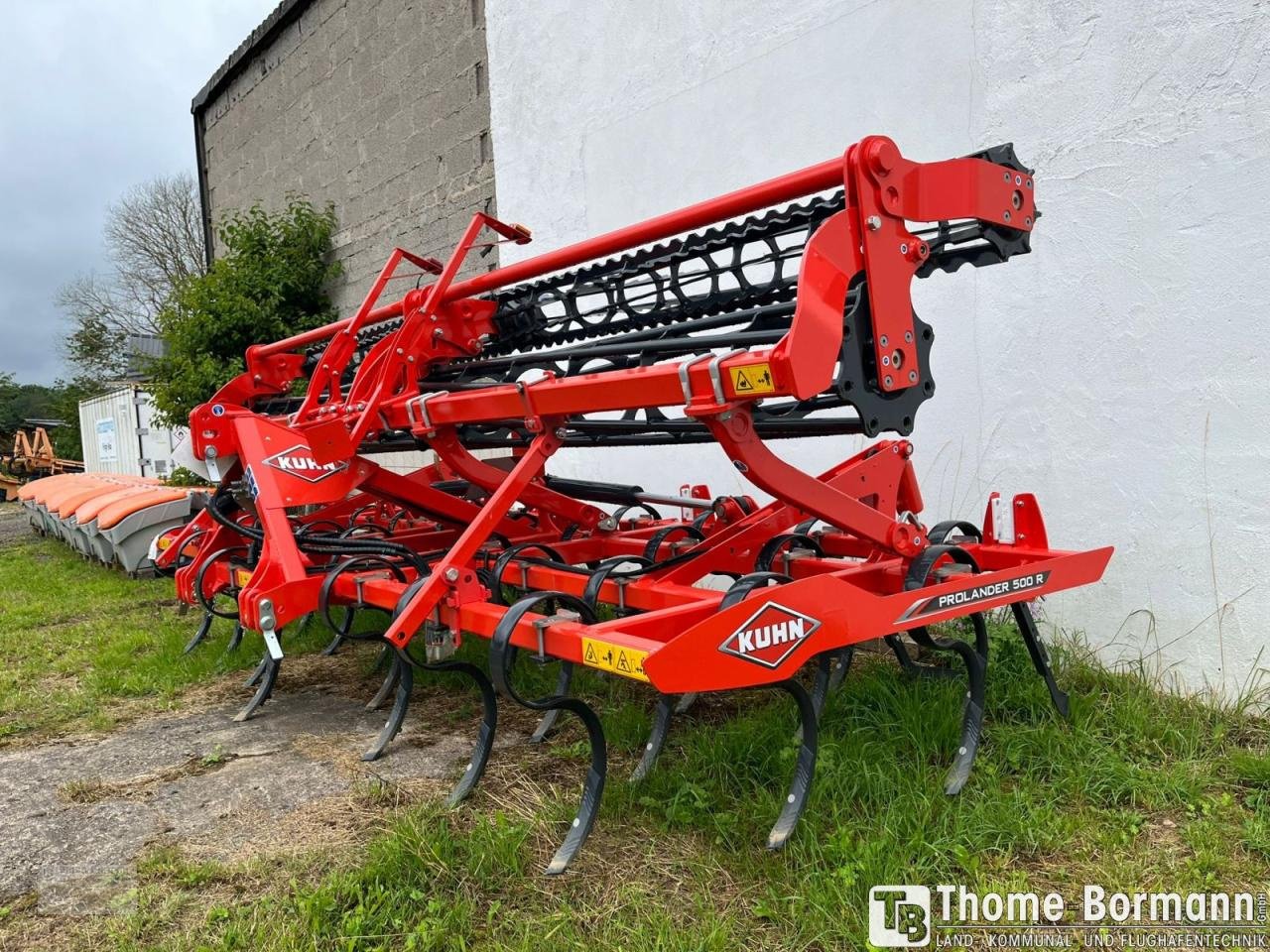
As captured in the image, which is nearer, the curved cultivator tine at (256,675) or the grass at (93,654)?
the grass at (93,654)

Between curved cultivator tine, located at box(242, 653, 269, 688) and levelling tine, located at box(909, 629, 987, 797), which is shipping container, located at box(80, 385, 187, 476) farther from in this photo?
levelling tine, located at box(909, 629, 987, 797)

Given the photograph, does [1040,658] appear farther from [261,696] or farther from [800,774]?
[261,696]

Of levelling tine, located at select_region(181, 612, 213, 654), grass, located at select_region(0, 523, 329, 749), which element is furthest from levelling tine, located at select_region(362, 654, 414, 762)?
levelling tine, located at select_region(181, 612, 213, 654)

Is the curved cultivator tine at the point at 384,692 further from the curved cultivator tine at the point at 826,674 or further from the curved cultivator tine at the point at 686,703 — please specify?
the curved cultivator tine at the point at 826,674

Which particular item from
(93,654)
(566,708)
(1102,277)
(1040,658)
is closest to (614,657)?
(566,708)

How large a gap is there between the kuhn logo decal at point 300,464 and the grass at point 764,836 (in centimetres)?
Result: 132

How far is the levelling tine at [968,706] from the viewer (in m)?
2.81

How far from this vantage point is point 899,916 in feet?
7.33

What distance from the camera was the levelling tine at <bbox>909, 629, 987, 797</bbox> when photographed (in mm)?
2814

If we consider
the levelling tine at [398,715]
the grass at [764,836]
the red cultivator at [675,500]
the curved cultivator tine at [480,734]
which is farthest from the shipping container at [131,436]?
the grass at [764,836]

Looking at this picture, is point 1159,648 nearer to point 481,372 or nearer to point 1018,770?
point 1018,770

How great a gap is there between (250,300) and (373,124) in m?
2.31

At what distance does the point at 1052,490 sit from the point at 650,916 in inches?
102

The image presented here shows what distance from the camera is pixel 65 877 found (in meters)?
2.63
